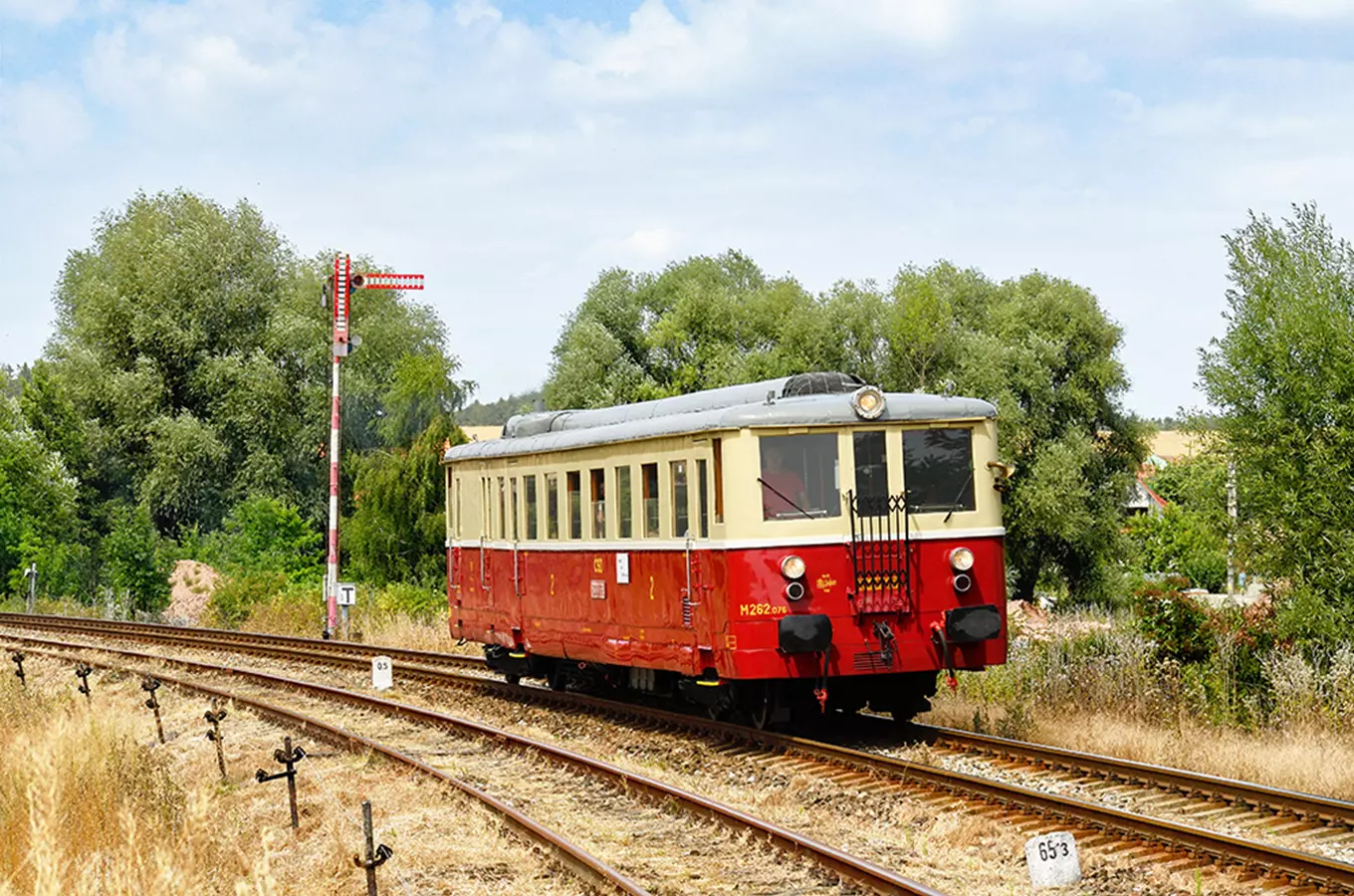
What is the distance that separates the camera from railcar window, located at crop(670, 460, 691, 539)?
44.6ft

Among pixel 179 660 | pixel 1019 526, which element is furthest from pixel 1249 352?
pixel 1019 526

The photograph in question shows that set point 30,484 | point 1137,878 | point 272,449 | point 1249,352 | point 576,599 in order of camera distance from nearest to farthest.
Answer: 1. point 1137,878
2. point 576,599
3. point 1249,352
4. point 30,484
5. point 272,449

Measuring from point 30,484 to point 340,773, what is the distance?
107ft

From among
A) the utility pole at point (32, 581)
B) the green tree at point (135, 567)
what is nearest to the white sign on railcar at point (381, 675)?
the green tree at point (135, 567)

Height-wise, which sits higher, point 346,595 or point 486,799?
point 346,595

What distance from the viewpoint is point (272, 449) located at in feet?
163

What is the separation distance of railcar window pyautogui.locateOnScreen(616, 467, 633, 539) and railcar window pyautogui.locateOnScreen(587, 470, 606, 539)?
1.13 feet

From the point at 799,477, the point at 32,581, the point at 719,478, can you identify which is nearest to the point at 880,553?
the point at 799,477

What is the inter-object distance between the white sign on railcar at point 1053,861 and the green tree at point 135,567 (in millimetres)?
31200

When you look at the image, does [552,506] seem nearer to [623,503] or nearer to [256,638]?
[623,503]

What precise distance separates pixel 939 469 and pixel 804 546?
1.45m

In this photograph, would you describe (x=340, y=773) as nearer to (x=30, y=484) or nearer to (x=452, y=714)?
(x=452, y=714)

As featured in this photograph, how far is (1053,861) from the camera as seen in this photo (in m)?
8.28

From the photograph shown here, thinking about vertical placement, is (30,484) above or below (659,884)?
above
